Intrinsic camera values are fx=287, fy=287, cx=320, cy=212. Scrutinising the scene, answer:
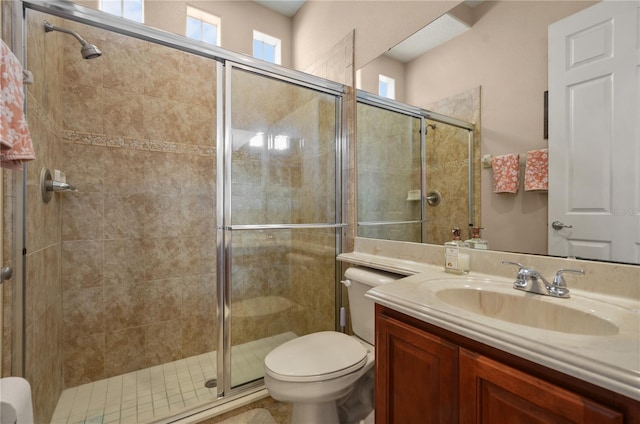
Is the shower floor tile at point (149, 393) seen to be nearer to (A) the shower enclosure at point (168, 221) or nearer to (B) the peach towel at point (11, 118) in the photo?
(A) the shower enclosure at point (168, 221)

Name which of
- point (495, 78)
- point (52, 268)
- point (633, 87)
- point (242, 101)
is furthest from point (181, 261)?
point (633, 87)

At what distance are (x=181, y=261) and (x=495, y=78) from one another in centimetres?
231

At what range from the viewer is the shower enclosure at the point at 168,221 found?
1.59 meters

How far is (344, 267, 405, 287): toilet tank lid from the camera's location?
1427mm

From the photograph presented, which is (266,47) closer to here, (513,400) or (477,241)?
(477,241)

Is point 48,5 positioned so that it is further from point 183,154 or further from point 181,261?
point 181,261

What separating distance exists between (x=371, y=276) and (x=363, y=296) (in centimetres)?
13

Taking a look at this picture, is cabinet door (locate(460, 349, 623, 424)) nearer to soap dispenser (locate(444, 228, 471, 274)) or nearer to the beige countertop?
the beige countertop

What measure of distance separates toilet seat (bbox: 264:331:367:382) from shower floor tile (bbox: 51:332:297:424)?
1.60 ft

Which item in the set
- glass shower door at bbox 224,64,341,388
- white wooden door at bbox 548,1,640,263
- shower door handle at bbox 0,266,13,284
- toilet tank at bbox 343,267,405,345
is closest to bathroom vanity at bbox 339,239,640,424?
white wooden door at bbox 548,1,640,263

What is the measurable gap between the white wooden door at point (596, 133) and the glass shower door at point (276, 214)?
4.12 ft

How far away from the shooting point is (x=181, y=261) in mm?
2244

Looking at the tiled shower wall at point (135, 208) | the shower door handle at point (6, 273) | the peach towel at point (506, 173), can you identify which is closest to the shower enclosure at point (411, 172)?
the peach towel at point (506, 173)

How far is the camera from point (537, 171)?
1089 millimetres
